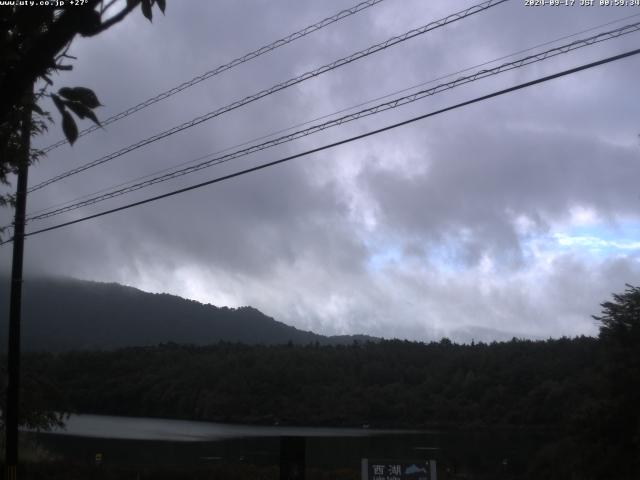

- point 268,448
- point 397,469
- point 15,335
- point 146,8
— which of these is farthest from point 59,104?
point 268,448

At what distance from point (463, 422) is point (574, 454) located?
5389cm

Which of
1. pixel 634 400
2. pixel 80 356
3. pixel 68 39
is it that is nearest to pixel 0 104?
pixel 68 39

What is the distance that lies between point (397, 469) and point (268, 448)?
43299 millimetres

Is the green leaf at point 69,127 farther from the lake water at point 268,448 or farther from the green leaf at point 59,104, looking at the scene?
the lake water at point 268,448

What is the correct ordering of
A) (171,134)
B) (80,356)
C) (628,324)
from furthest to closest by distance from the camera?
(80,356), (628,324), (171,134)

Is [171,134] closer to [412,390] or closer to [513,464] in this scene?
[513,464]

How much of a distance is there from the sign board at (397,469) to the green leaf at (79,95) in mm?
8143

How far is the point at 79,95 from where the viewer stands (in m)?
4.36

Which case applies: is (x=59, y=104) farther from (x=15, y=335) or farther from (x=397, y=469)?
(x=15, y=335)

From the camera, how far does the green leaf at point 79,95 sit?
436 cm

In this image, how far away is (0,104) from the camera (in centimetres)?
407

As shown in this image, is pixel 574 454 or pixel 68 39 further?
pixel 574 454

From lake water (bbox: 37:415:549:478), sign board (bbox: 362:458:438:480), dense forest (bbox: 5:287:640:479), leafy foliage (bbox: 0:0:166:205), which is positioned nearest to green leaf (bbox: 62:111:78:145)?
leafy foliage (bbox: 0:0:166:205)

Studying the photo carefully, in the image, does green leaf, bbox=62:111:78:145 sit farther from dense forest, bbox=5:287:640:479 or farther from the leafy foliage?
dense forest, bbox=5:287:640:479
